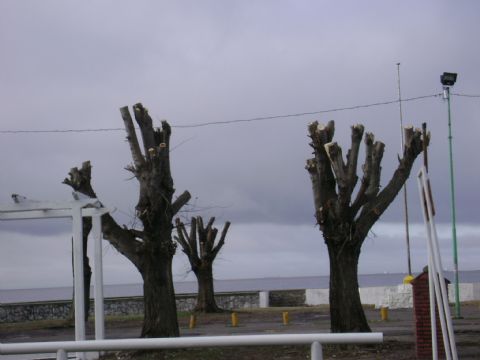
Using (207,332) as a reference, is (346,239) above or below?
above

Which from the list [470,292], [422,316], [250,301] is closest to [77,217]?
[422,316]

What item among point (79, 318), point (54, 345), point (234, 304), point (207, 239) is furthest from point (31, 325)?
point (54, 345)

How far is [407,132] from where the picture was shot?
59.2 ft

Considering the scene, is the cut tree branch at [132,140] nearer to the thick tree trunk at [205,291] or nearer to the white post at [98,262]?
the white post at [98,262]

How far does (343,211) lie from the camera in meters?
17.2

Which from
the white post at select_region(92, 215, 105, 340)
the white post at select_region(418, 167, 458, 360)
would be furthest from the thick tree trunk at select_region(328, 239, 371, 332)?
the white post at select_region(418, 167, 458, 360)

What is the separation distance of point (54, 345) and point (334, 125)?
1174cm

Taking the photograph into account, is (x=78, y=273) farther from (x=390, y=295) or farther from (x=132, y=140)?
(x=390, y=295)

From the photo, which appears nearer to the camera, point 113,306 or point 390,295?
point 390,295

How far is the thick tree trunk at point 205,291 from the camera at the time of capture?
35781mm

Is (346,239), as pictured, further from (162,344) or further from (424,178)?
(162,344)

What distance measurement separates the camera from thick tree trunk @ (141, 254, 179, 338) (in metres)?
17.3

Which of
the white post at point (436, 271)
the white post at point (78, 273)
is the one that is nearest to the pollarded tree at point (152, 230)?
the white post at point (78, 273)

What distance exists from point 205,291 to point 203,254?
5.25 feet
